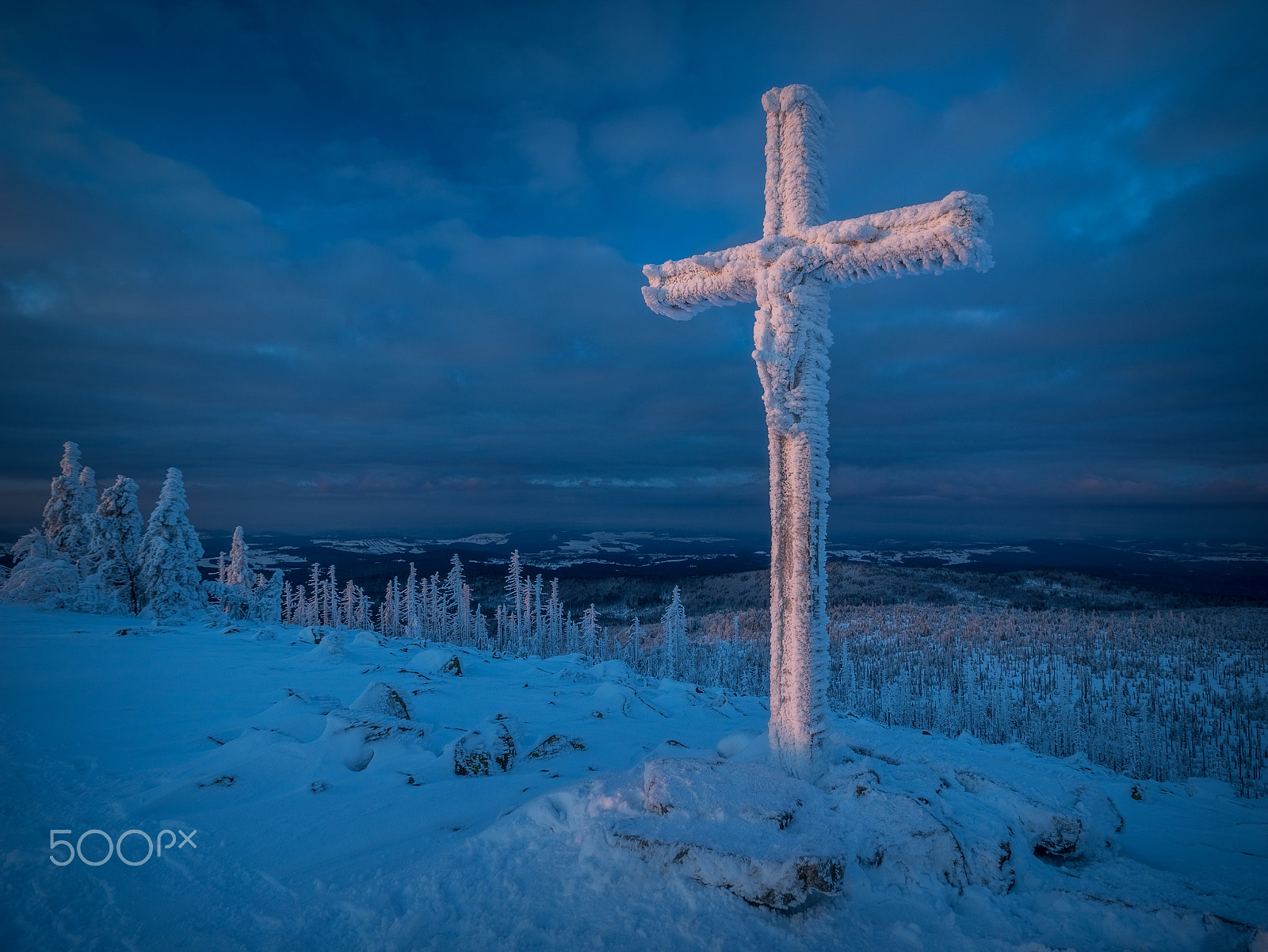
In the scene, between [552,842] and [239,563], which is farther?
[239,563]

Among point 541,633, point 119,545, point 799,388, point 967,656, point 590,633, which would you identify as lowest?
point 541,633

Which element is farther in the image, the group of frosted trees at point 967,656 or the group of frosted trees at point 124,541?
the group of frosted trees at point 124,541

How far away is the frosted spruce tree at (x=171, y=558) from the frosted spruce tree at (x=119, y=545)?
99 centimetres

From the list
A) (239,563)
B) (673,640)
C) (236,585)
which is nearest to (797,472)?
(673,640)

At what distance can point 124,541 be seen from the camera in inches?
1143

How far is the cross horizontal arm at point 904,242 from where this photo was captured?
5414 millimetres

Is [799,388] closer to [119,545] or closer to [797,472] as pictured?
[797,472]

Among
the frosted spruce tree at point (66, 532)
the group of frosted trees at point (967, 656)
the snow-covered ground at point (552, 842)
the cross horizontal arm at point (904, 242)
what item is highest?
the cross horizontal arm at point (904, 242)

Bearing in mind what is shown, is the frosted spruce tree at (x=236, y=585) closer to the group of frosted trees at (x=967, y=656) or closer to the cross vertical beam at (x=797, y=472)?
the group of frosted trees at (x=967, y=656)

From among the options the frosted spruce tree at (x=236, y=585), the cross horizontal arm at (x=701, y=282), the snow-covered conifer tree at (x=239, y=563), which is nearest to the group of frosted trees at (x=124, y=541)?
the frosted spruce tree at (x=236, y=585)

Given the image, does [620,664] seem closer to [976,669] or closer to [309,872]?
[309,872]

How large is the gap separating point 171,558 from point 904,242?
Result: 37.7 m
